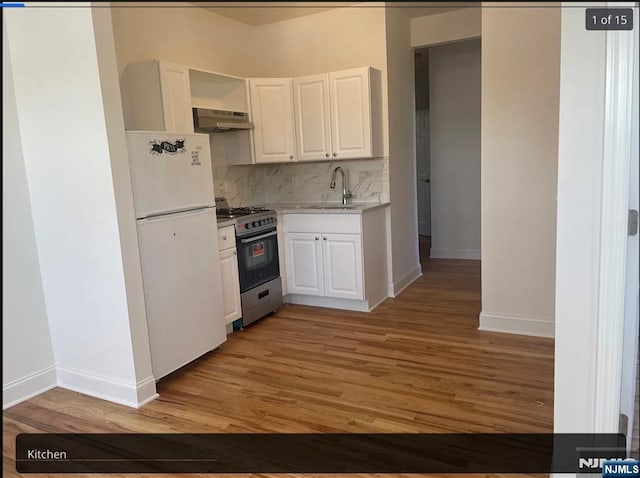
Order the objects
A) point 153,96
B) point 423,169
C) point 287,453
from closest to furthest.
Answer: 1. point 287,453
2. point 153,96
3. point 423,169

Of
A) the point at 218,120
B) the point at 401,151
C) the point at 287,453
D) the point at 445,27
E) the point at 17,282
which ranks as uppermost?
the point at 445,27

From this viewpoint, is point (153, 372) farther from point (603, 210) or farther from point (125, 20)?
point (603, 210)

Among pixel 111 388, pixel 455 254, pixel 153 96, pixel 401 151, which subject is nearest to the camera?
pixel 111 388

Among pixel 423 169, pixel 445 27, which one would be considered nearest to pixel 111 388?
pixel 445 27

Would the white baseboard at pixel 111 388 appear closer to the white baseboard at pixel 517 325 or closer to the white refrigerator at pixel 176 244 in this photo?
the white refrigerator at pixel 176 244

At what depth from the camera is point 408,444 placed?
1.96 meters

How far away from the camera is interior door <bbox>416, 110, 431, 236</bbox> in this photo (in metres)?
7.08

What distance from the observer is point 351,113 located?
12.4 ft

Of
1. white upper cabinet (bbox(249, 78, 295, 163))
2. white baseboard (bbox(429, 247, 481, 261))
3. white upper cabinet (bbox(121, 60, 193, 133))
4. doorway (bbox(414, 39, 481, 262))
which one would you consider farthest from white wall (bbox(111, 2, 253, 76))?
white baseboard (bbox(429, 247, 481, 261))

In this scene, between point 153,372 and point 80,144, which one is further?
point 153,372

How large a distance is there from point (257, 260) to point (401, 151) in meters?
1.74

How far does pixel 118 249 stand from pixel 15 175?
0.78m

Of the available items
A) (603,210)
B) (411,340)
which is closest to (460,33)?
(411,340)

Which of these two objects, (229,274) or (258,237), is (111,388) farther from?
(258,237)
